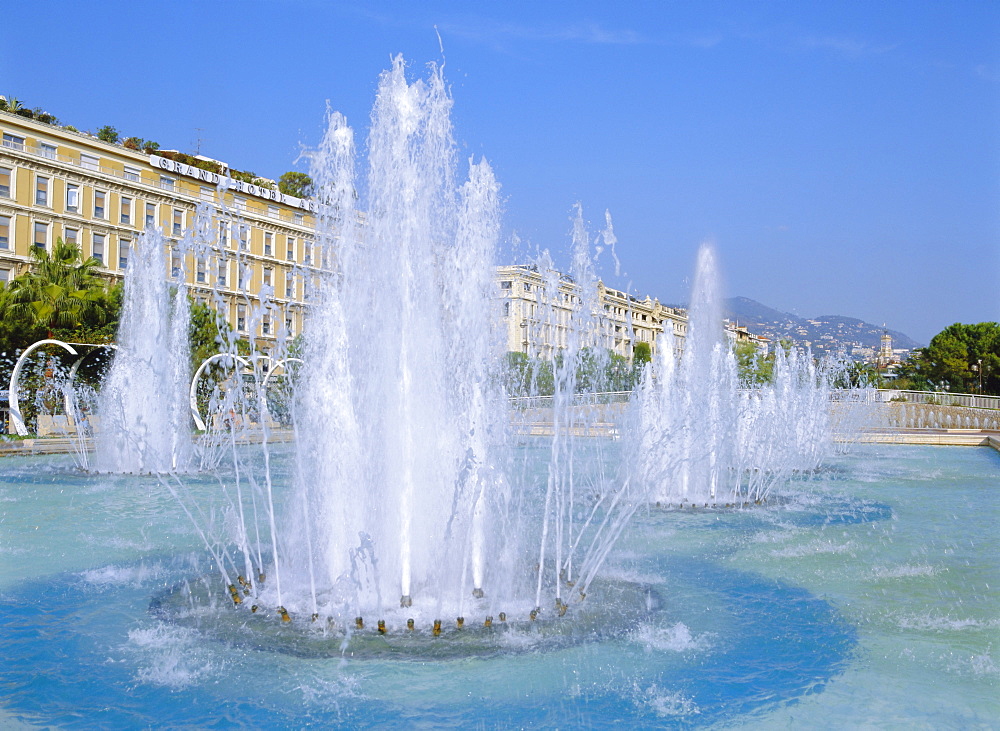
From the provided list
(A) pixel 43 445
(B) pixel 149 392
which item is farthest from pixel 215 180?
(B) pixel 149 392

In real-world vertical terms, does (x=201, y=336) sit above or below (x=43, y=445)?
above

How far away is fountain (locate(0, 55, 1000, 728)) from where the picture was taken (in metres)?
4.93

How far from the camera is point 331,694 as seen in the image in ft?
16.1

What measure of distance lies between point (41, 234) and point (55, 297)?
16.3 m

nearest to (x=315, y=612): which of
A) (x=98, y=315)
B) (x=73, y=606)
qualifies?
(x=73, y=606)

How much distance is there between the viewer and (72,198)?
1674 inches

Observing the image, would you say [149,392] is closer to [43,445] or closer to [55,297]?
[43,445]

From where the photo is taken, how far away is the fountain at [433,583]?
4.93 m

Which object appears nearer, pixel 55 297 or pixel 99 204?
pixel 55 297

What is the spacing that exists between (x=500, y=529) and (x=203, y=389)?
2443 cm

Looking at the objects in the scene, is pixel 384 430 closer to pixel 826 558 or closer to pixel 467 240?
pixel 467 240

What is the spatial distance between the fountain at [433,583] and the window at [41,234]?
34151 mm

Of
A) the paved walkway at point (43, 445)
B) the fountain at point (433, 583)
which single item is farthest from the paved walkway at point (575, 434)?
the fountain at point (433, 583)

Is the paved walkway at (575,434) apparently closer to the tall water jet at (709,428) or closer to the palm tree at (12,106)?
the tall water jet at (709,428)
